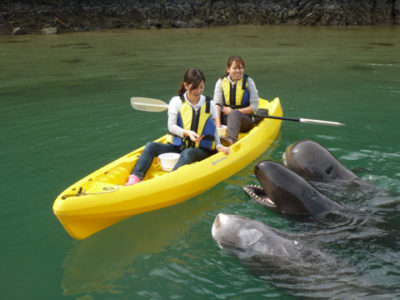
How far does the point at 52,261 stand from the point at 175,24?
1001 inches

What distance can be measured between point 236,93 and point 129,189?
318cm

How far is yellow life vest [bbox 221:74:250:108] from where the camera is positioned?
23.6ft

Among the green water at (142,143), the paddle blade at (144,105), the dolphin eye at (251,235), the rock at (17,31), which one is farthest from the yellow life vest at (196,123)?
the rock at (17,31)

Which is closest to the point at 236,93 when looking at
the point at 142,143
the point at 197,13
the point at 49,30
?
the point at 142,143

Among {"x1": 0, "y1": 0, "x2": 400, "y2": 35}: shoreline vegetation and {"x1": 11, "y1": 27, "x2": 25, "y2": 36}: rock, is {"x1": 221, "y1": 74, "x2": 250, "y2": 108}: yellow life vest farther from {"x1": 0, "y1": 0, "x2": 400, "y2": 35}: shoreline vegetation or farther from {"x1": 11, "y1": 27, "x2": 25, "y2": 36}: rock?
{"x1": 0, "y1": 0, "x2": 400, "y2": 35}: shoreline vegetation

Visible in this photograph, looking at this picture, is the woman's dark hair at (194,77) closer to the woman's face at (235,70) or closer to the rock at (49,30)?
the woman's face at (235,70)

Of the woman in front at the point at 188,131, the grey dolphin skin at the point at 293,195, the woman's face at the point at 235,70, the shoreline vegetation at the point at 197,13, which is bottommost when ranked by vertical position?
the grey dolphin skin at the point at 293,195

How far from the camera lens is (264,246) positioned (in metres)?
3.89

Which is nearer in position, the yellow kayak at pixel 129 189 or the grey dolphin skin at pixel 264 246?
the grey dolphin skin at pixel 264 246

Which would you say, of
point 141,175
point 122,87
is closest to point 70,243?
point 141,175

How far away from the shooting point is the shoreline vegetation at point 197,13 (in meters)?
26.9

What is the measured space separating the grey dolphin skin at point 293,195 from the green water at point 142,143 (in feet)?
0.65

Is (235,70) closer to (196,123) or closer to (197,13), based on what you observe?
(196,123)

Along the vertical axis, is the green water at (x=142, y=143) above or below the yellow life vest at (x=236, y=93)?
below
